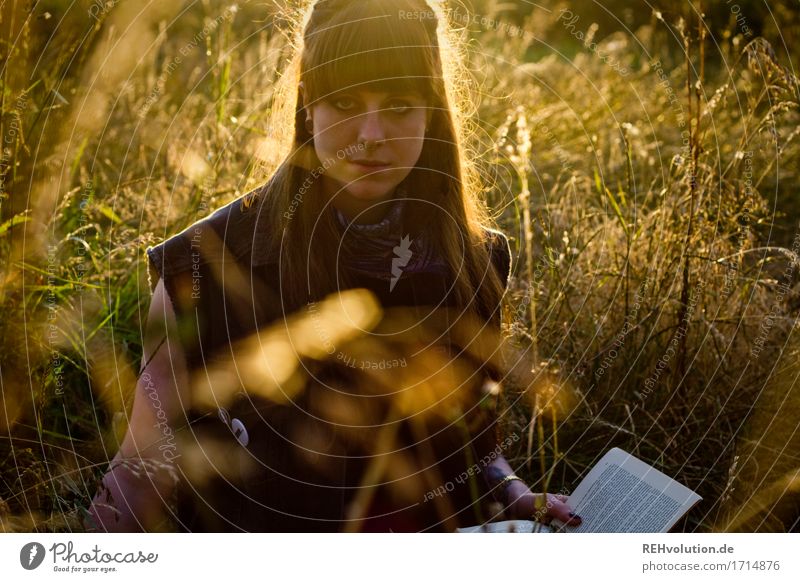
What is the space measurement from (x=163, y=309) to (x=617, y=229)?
1564 millimetres

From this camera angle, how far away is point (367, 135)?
1.67m

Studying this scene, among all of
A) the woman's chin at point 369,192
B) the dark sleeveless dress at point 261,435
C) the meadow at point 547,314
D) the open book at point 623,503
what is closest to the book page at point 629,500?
the open book at point 623,503

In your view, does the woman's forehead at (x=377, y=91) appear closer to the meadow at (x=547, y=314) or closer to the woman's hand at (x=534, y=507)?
the meadow at (x=547, y=314)

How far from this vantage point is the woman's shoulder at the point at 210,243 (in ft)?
5.65

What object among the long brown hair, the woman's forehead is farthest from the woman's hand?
the woman's forehead

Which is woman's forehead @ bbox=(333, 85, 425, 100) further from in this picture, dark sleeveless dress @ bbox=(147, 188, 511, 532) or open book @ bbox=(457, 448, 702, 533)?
open book @ bbox=(457, 448, 702, 533)

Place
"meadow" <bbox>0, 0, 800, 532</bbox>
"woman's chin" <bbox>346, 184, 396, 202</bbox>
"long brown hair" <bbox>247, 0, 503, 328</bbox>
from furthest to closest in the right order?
"meadow" <bbox>0, 0, 800, 532</bbox>
"woman's chin" <bbox>346, 184, 396, 202</bbox>
"long brown hair" <bbox>247, 0, 503, 328</bbox>

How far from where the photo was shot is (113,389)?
6.87 ft

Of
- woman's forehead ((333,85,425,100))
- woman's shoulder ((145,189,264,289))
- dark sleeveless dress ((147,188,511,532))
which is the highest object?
woman's forehead ((333,85,425,100))

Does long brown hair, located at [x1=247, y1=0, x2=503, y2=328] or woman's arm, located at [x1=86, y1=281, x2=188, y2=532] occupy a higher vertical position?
long brown hair, located at [x1=247, y1=0, x2=503, y2=328]

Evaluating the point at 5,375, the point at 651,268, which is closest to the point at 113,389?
the point at 5,375

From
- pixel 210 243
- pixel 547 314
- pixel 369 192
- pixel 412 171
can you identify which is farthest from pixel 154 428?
Result: pixel 547 314

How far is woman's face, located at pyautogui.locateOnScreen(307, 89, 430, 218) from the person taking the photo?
168 cm

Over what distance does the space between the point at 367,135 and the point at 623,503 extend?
924 mm
